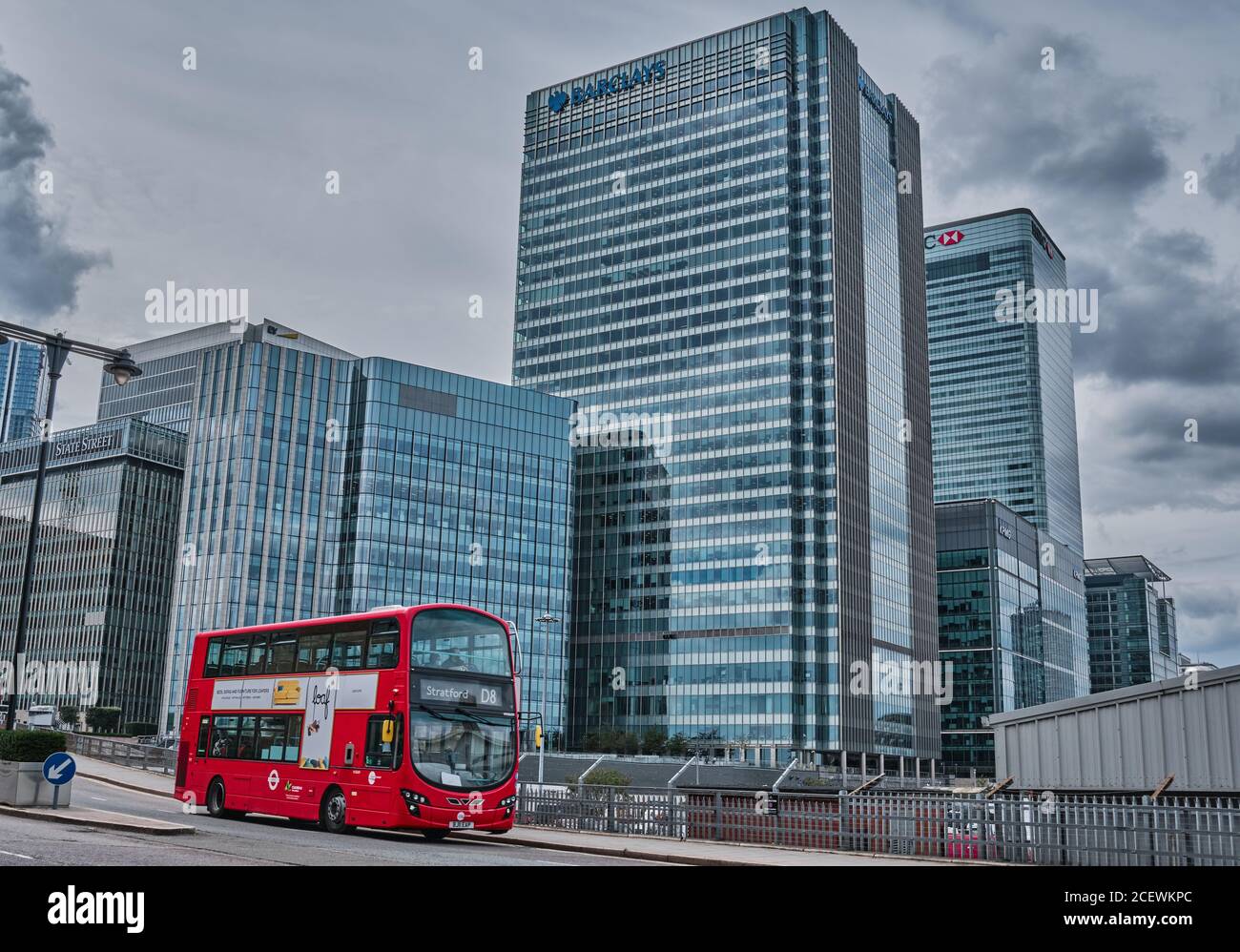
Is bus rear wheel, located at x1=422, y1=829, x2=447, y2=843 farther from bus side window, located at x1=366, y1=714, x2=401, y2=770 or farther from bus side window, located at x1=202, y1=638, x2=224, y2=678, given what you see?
bus side window, located at x1=202, y1=638, x2=224, y2=678

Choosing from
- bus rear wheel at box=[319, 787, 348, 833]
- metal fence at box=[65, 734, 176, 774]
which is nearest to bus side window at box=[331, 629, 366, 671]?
bus rear wheel at box=[319, 787, 348, 833]

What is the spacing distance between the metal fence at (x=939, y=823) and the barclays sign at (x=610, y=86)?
13718cm

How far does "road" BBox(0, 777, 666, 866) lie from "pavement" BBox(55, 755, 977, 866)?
0.47m

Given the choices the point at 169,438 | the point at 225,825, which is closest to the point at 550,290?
the point at 169,438

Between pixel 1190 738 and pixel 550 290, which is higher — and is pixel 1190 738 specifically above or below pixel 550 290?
below

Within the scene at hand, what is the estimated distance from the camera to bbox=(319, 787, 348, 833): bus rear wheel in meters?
28.2

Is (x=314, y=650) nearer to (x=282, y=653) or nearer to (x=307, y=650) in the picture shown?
(x=307, y=650)

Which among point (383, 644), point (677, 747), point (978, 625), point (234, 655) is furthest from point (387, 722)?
point (978, 625)

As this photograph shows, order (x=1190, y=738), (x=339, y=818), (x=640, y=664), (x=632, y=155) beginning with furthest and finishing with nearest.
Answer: (x=632, y=155), (x=640, y=664), (x=339, y=818), (x=1190, y=738)

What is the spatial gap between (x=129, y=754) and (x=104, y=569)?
87.5 meters

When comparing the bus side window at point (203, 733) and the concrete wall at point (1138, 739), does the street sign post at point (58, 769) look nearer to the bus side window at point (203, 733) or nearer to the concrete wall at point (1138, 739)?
the bus side window at point (203, 733)
